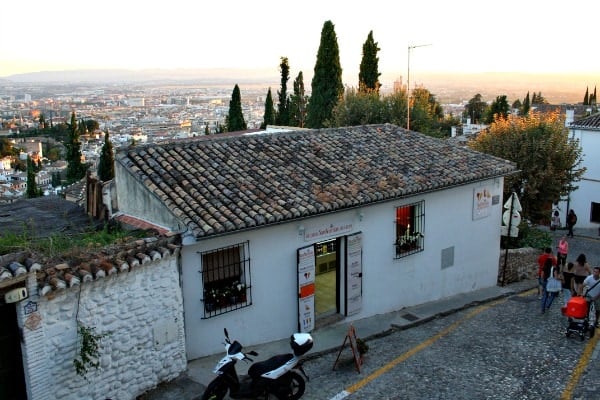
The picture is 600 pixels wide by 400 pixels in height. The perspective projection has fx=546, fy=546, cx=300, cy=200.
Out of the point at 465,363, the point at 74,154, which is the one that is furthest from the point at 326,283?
the point at 74,154

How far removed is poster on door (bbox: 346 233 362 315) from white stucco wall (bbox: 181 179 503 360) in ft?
0.61

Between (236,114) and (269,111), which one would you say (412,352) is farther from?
(236,114)

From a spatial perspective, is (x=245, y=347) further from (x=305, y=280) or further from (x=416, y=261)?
(x=416, y=261)

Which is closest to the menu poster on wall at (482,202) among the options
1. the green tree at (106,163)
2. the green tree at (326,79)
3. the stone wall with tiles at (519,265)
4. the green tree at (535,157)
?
the stone wall with tiles at (519,265)

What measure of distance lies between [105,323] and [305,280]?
13.6ft

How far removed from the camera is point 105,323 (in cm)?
783

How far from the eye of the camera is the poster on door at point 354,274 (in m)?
11.6

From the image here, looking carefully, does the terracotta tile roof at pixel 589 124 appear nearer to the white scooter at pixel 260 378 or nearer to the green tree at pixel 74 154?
→ the white scooter at pixel 260 378

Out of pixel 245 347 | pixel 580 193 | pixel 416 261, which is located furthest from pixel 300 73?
pixel 245 347

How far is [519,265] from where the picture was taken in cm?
Result: 1741

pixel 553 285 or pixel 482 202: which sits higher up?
pixel 482 202

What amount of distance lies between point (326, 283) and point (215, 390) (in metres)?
6.79

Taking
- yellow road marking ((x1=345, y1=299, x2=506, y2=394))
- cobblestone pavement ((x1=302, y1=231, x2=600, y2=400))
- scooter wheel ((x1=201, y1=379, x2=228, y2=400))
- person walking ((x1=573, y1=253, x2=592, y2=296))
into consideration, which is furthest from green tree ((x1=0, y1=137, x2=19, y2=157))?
scooter wheel ((x1=201, y1=379, x2=228, y2=400))

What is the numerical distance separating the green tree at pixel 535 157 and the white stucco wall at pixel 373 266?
26.6 feet
